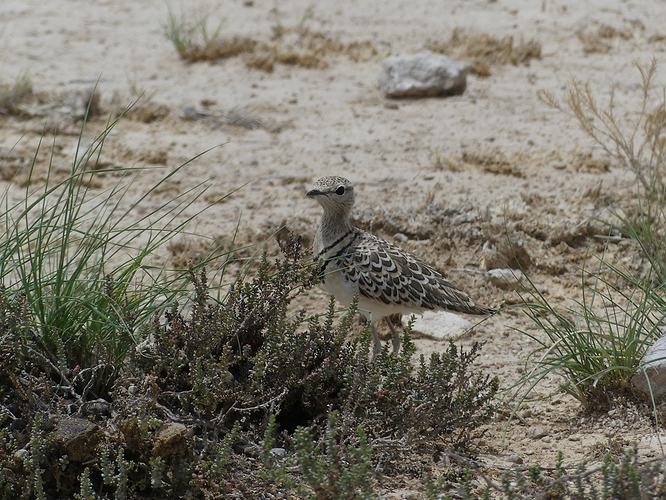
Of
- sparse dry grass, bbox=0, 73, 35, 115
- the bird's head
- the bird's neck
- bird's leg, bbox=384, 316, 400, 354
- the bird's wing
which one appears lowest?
bird's leg, bbox=384, 316, 400, 354

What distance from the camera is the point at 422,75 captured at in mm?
7312

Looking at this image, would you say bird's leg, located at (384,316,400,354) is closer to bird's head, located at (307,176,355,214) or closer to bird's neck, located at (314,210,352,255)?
bird's neck, located at (314,210,352,255)

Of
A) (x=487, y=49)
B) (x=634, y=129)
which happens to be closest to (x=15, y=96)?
(x=487, y=49)

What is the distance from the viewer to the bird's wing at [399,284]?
396 cm

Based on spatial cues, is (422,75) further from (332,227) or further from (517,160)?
(332,227)

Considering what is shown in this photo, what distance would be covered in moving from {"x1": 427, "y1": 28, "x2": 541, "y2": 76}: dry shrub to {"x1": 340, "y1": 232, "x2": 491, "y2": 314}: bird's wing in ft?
14.7

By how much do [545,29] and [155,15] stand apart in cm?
508

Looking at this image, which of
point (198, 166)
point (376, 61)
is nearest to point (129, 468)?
point (198, 166)

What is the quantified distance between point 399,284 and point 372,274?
17 cm

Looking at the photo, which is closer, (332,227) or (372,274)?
(372,274)

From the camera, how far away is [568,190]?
18.6 ft

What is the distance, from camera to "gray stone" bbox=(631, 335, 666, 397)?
3.02m

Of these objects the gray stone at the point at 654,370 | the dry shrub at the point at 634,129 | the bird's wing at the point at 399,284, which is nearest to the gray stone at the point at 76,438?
the bird's wing at the point at 399,284

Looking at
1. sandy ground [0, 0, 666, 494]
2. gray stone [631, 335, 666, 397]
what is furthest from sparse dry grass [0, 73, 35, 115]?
gray stone [631, 335, 666, 397]
